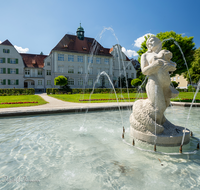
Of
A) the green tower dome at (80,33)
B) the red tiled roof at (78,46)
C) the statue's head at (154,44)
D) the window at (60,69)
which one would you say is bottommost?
the statue's head at (154,44)

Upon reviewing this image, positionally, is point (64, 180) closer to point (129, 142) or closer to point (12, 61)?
point (129, 142)

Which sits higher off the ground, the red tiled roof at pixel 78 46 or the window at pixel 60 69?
the red tiled roof at pixel 78 46

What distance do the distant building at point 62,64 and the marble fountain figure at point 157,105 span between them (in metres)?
36.1

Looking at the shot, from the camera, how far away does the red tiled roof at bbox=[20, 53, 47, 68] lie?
42.4 m

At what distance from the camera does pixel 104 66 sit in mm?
45719

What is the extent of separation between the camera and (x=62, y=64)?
41.0 metres

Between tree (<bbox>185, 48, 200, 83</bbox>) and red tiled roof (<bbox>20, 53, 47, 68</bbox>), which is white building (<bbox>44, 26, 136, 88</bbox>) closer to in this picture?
red tiled roof (<bbox>20, 53, 47, 68</bbox>)

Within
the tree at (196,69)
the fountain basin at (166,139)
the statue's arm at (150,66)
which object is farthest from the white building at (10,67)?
the tree at (196,69)

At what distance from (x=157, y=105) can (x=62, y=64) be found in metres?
39.6

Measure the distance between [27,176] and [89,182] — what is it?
1.36 m

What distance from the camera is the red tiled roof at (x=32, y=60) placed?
42.4 meters

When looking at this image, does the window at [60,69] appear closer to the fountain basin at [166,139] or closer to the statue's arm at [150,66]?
the statue's arm at [150,66]

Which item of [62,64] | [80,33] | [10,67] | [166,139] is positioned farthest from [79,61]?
[166,139]

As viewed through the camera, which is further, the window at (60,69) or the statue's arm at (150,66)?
the window at (60,69)
